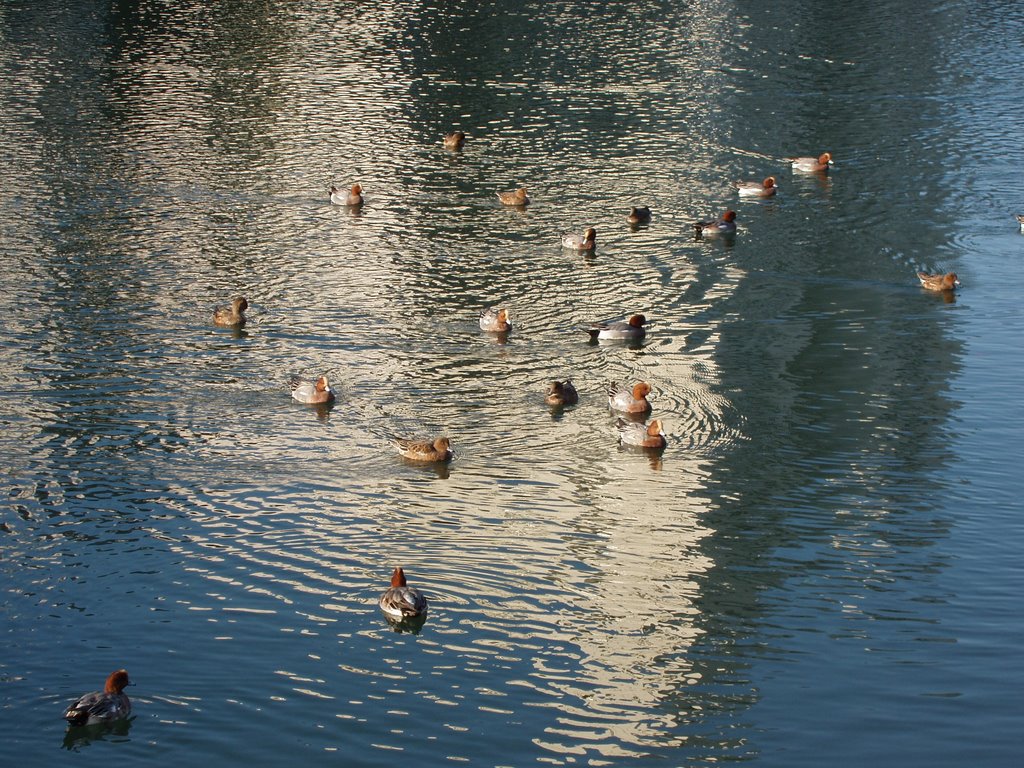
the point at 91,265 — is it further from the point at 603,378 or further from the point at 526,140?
the point at 526,140

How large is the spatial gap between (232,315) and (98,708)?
11.7m

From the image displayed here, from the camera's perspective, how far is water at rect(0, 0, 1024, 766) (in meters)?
14.4

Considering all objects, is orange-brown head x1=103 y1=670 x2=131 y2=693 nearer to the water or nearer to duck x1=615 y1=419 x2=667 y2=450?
the water

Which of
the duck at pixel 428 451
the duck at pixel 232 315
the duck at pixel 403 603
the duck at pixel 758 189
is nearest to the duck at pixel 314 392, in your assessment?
the duck at pixel 428 451

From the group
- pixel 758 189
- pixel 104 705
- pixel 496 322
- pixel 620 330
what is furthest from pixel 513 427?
pixel 758 189

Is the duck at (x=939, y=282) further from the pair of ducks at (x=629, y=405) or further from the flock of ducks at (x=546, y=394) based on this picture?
the pair of ducks at (x=629, y=405)

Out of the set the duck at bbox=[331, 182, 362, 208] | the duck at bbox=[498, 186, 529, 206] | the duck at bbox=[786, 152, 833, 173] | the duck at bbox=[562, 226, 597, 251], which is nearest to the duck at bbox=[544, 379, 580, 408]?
the duck at bbox=[562, 226, 597, 251]

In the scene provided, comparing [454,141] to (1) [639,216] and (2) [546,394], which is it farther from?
(2) [546,394]

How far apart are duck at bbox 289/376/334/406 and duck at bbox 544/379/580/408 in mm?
3393

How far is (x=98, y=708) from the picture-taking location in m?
13.5

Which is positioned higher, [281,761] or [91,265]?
[91,265]

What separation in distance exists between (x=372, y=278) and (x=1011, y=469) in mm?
12825

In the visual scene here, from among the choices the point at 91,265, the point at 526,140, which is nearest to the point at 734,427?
the point at 91,265

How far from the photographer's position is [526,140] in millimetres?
37031
